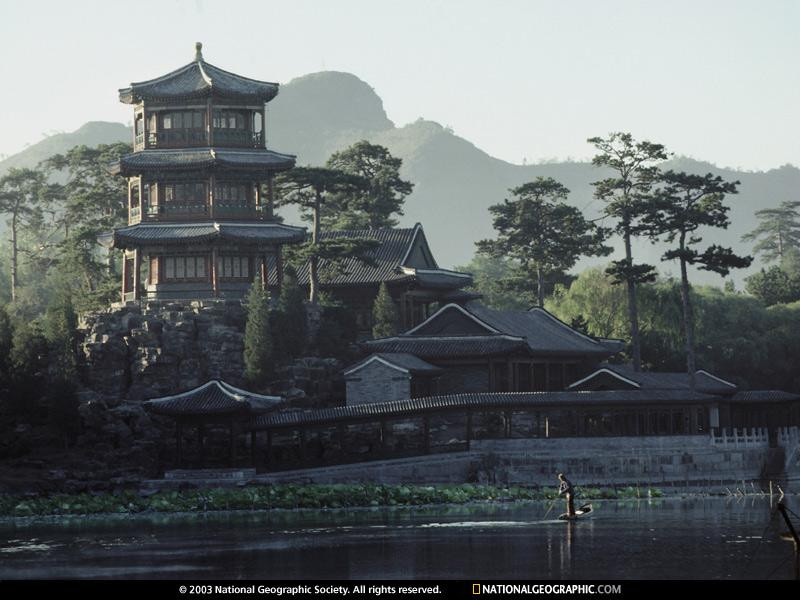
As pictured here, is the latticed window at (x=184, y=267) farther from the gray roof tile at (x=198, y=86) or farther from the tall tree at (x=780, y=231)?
the tall tree at (x=780, y=231)

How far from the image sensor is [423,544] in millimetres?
45625

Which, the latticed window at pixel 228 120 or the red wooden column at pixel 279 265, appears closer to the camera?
the latticed window at pixel 228 120

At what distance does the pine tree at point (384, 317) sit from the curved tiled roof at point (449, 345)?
5.74 feet

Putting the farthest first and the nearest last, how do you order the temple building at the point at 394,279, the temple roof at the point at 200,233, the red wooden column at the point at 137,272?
the temple building at the point at 394,279, the red wooden column at the point at 137,272, the temple roof at the point at 200,233

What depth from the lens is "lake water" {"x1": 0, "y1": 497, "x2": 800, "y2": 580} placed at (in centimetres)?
4016

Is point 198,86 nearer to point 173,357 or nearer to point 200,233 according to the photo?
point 200,233

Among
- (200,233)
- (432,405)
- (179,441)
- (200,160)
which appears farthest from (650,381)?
(200,160)

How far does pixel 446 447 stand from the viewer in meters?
63.9

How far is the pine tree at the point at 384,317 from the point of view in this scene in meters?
73.7

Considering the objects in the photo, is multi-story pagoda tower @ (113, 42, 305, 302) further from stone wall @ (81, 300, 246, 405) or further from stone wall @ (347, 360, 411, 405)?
stone wall @ (347, 360, 411, 405)

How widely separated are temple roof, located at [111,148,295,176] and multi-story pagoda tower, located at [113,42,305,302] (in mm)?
44

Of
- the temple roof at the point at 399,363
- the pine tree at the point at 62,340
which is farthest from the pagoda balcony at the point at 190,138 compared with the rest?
the temple roof at the point at 399,363

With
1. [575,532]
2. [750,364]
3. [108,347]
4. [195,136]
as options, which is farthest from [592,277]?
[575,532]

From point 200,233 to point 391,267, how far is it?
1090cm
